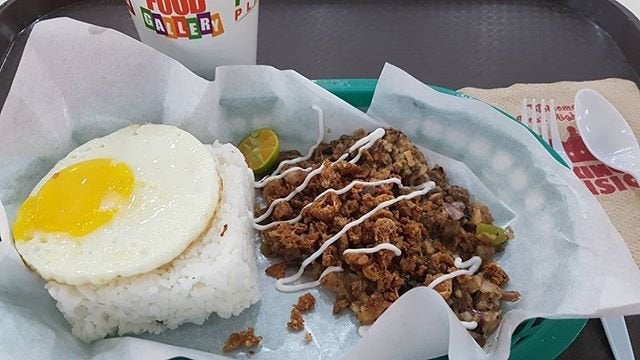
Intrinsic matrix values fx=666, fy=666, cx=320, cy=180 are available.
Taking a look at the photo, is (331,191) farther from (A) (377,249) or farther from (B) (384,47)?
(B) (384,47)

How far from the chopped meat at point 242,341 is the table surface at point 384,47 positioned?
3.18 feet

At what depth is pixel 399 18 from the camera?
242 cm

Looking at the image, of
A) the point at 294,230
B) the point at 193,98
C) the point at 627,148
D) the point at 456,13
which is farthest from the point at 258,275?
the point at 456,13

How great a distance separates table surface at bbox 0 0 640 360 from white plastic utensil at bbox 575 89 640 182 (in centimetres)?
21

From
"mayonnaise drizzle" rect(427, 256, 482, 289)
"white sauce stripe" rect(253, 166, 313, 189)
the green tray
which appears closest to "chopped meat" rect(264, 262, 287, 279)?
"white sauce stripe" rect(253, 166, 313, 189)

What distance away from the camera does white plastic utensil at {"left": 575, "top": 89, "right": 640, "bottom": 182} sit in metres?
1.91

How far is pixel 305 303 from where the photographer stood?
5.36 ft

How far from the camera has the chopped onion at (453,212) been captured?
173 centimetres

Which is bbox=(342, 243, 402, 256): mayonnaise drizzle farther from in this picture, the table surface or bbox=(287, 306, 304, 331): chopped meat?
the table surface

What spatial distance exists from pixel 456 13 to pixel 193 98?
3.61 ft

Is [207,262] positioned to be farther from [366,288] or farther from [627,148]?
[627,148]

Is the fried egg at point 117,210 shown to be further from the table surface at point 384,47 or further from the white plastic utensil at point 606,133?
the white plastic utensil at point 606,133

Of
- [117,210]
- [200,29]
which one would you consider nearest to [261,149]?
[200,29]

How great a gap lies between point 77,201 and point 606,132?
4.85 feet
